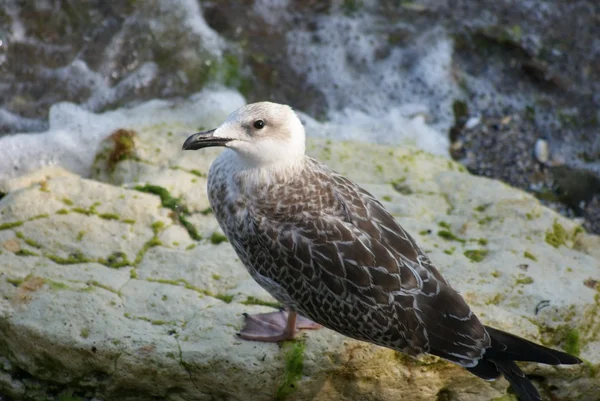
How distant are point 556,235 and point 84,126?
3873 millimetres

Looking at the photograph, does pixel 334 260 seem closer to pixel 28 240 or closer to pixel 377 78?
pixel 28 240

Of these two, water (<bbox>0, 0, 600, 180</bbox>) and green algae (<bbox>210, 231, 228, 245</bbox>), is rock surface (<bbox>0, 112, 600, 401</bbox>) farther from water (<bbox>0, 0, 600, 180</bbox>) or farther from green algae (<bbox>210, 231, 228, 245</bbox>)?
water (<bbox>0, 0, 600, 180</bbox>)

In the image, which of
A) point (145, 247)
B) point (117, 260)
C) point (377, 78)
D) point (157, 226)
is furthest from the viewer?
point (377, 78)

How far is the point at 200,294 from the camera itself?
4.47m

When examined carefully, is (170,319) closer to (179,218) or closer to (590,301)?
(179,218)

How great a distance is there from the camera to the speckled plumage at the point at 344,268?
3885 millimetres

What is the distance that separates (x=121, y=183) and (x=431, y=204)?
7.10ft

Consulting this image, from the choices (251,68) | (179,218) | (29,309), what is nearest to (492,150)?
(251,68)

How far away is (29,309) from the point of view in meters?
4.15

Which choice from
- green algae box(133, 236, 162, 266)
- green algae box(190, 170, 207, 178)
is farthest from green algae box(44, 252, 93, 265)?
green algae box(190, 170, 207, 178)

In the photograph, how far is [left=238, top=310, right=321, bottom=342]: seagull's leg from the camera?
4.19m

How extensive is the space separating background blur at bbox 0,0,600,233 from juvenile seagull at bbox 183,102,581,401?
2.96 meters

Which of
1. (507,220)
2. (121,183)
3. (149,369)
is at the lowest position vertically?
(149,369)

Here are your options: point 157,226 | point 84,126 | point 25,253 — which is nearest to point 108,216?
point 157,226
